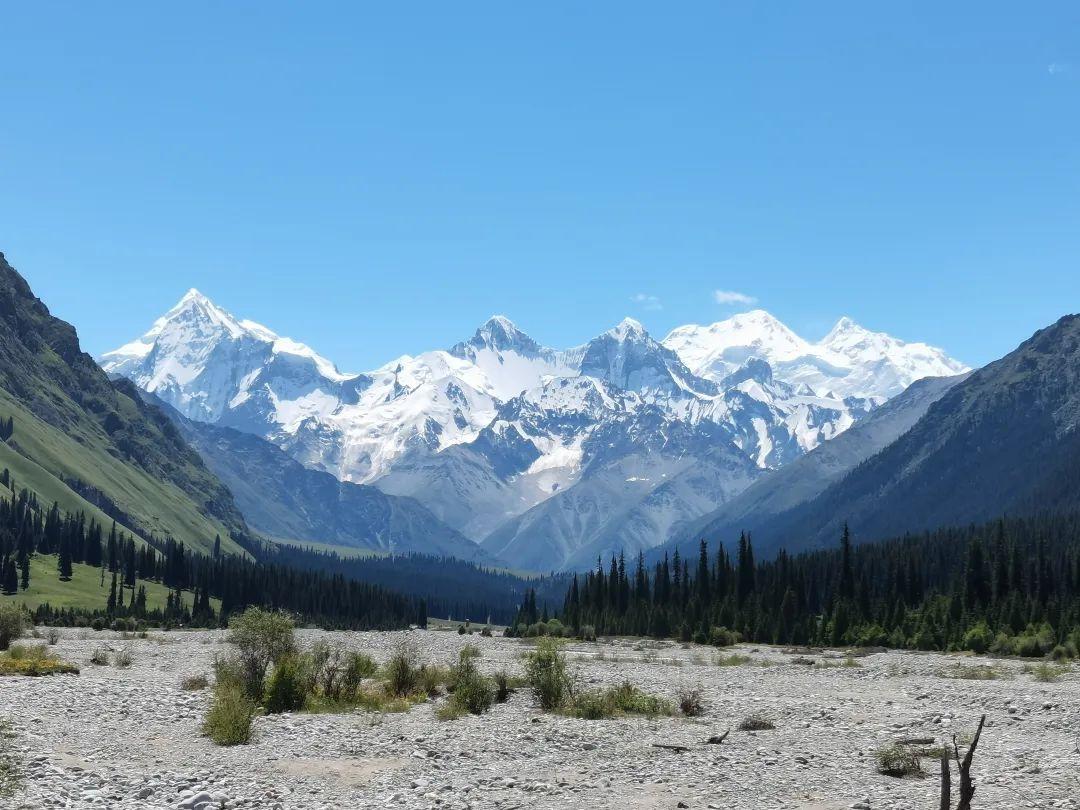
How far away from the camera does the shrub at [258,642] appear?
5527 cm

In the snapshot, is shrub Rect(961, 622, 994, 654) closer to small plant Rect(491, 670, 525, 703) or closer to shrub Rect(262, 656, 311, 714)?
small plant Rect(491, 670, 525, 703)

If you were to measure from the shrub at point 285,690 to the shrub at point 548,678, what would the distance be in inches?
467

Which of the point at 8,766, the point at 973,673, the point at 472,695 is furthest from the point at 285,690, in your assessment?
the point at 973,673

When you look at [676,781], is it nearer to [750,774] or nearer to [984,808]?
[750,774]

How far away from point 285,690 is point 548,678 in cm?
1320

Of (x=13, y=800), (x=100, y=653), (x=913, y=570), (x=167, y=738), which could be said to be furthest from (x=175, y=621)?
(x=13, y=800)

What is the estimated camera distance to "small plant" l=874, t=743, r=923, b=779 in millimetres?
38250

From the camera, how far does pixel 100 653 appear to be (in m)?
86.4

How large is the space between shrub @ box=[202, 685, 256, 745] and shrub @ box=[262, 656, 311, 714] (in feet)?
16.4

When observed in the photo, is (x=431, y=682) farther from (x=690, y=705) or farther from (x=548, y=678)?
(x=690, y=705)

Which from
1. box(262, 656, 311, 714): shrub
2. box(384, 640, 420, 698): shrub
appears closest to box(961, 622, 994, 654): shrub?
box(384, 640, 420, 698): shrub

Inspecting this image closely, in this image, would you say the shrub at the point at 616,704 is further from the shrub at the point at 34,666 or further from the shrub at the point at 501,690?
the shrub at the point at 34,666

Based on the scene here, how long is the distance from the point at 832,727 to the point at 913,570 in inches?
5152

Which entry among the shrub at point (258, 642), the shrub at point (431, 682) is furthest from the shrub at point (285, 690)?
the shrub at point (431, 682)
